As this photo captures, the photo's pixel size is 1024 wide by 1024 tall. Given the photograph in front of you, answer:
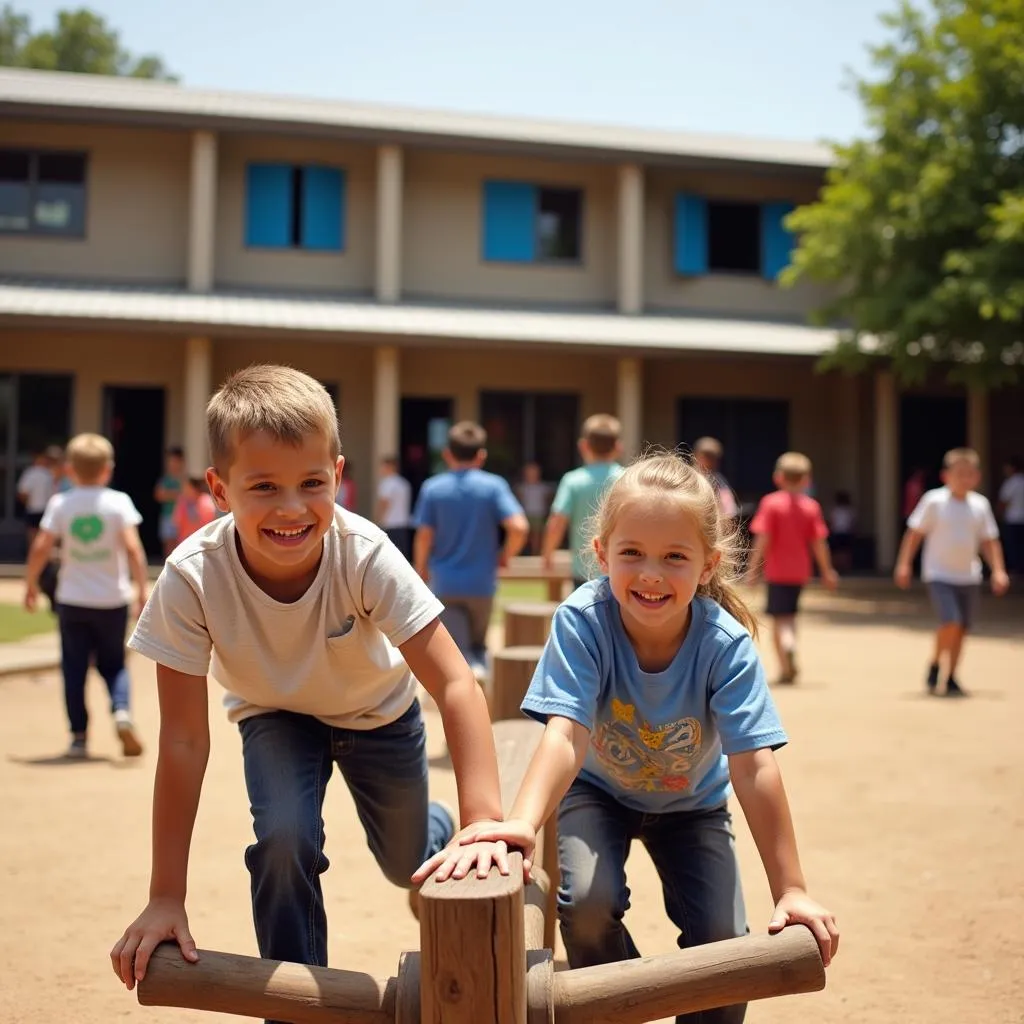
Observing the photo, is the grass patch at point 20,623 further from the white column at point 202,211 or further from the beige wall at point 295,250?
the beige wall at point 295,250

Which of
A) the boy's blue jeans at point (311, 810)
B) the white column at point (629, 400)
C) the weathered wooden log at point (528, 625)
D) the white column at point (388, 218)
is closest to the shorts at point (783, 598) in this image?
the weathered wooden log at point (528, 625)

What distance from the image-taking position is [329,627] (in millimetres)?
3021

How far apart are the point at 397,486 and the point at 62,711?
9.50 meters

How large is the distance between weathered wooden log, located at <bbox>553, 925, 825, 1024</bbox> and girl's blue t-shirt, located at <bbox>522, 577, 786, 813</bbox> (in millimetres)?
651

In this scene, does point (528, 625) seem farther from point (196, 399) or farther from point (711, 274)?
point (711, 274)

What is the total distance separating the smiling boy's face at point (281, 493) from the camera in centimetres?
268

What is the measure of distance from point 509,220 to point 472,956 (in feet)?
70.7

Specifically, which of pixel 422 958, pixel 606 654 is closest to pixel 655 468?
pixel 606 654

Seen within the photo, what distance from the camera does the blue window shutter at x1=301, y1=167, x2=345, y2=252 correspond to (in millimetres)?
21734

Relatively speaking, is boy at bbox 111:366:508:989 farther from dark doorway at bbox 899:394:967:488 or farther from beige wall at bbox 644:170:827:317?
dark doorway at bbox 899:394:967:488

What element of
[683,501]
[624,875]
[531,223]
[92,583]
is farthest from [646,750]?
[531,223]

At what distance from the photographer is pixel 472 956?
6.38 ft

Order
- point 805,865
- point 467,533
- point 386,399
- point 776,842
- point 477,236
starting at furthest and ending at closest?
1. point 477,236
2. point 386,399
3. point 467,533
4. point 805,865
5. point 776,842

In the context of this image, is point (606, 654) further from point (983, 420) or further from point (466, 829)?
point (983, 420)
